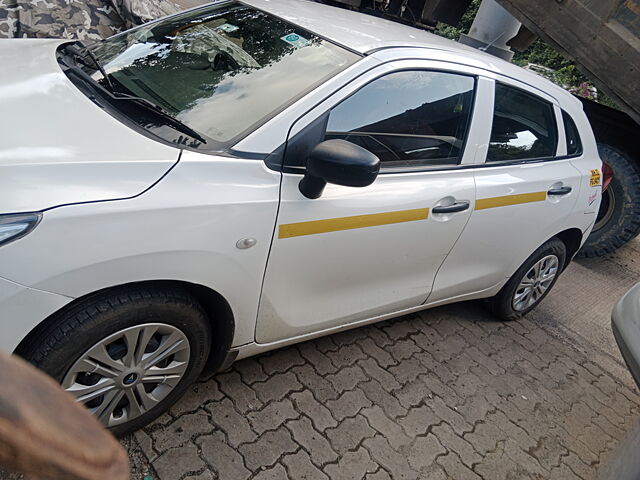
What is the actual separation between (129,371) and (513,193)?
6.90 ft

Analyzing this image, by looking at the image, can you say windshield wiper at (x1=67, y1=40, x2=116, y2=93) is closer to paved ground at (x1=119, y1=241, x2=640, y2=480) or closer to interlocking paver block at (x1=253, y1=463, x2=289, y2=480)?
paved ground at (x1=119, y1=241, x2=640, y2=480)

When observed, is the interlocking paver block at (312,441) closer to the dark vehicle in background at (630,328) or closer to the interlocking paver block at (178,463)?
the interlocking paver block at (178,463)

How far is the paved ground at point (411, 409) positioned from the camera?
7.30ft

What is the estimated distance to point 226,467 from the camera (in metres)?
2.12

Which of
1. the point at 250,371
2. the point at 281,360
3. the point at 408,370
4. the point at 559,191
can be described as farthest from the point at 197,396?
the point at 559,191

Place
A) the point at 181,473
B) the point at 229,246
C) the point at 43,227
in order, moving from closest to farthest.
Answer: the point at 43,227 → the point at 229,246 → the point at 181,473

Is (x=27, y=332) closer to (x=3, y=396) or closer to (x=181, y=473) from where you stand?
(x=181, y=473)

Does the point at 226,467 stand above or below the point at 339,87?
below

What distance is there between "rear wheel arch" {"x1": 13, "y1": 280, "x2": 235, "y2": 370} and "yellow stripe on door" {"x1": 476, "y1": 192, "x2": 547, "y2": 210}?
4.64 ft

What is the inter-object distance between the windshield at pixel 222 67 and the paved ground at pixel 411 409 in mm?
1225

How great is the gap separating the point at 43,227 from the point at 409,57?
66.3 inches

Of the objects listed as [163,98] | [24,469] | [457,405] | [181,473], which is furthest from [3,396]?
[457,405]

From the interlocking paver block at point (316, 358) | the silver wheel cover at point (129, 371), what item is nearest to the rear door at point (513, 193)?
the interlocking paver block at point (316, 358)

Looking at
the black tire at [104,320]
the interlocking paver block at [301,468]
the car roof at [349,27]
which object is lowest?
the interlocking paver block at [301,468]
